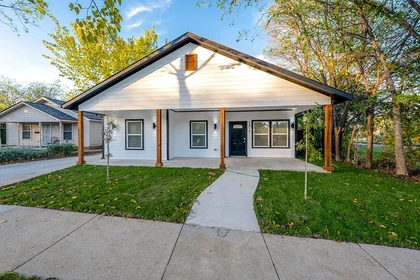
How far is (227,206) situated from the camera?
3922 millimetres

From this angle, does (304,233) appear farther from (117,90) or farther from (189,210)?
(117,90)

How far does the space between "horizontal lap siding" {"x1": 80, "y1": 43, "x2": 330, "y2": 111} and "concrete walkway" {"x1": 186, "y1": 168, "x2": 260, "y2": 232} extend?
3239mm

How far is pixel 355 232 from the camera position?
2.86m

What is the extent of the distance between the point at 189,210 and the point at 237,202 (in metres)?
1.11

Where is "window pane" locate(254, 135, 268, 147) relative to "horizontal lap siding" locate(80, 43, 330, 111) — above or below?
below

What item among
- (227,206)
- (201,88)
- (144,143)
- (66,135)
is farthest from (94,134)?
(227,206)

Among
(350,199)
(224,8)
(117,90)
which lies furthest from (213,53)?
(350,199)

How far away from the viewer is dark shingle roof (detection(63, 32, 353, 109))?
6539 mm

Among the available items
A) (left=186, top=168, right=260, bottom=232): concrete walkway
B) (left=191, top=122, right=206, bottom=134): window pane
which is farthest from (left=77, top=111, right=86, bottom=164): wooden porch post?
(left=186, top=168, right=260, bottom=232): concrete walkway

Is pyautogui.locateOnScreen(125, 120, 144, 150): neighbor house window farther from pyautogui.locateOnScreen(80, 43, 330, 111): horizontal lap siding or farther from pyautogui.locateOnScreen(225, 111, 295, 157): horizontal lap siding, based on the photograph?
pyautogui.locateOnScreen(225, 111, 295, 157): horizontal lap siding

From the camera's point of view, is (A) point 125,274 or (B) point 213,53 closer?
(A) point 125,274

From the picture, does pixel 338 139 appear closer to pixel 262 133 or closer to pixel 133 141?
pixel 262 133

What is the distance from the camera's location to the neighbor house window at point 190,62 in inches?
298

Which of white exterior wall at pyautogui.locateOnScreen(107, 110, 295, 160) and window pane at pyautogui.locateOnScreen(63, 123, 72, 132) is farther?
window pane at pyautogui.locateOnScreen(63, 123, 72, 132)
